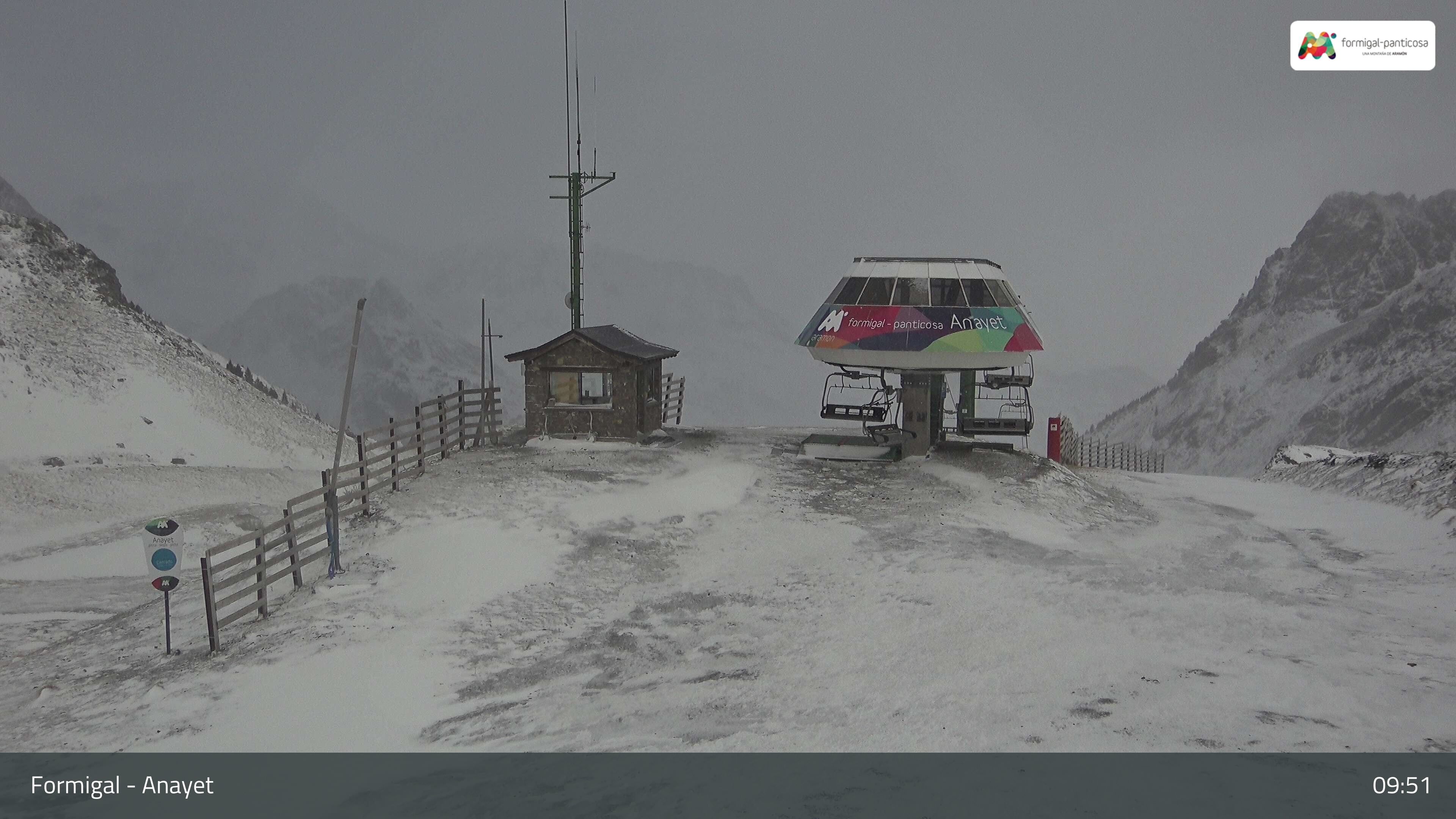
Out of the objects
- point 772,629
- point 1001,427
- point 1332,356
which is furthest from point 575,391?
point 1332,356

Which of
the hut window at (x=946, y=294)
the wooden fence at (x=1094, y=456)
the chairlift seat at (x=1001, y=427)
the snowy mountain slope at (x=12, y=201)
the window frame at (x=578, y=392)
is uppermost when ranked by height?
the snowy mountain slope at (x=12, y=201)

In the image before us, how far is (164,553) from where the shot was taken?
48.8 ft

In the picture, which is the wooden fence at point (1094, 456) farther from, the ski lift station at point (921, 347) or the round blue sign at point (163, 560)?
the round blue sign at point (163, 560)

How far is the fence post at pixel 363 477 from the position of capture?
1994 centimetres

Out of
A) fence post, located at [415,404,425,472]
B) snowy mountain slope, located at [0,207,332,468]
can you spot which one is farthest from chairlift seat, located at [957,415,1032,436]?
snowy mountain slope, located at [0,207,332,468]

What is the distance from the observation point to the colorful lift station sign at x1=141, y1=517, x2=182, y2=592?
14781 millimetres

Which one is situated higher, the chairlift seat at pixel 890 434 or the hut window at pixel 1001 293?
the hut window at pixel 1001 293

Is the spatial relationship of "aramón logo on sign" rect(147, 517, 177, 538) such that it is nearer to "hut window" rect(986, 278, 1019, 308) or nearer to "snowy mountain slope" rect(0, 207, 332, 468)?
"snowy mountain slope" rect(0, 207, 332, 468)

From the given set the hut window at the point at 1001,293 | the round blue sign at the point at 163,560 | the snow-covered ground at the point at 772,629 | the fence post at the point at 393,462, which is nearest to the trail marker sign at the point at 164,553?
the round blue sign at the point at 163,560

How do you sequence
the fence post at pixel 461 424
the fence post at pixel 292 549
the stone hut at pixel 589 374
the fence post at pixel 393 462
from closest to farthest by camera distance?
1. the fence post at pixel 292 549
2. the fence post at pixel 393 462
3. the fence post at pixel 461 424
4. the stone hut at pixel 589 374
